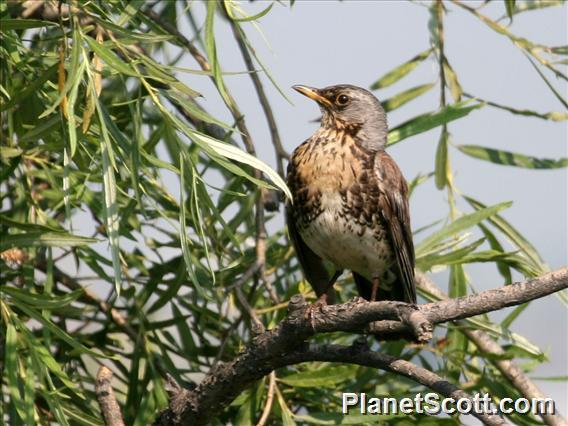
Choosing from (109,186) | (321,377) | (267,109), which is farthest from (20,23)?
(321,377)

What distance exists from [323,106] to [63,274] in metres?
1.39

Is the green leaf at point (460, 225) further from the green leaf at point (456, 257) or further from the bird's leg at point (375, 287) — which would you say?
the bird's leg at point (375, 287)

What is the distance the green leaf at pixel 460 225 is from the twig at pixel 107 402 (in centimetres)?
144

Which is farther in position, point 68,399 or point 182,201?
point 68,399

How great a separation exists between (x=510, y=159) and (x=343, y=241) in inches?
31.4

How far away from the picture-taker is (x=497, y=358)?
14.8ft

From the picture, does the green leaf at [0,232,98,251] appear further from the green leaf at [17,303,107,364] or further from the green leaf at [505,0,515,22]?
the green leaf at [505,0,515,22]

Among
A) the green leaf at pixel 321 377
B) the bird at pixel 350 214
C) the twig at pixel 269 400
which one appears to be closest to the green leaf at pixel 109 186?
the twig at pixel 269 400

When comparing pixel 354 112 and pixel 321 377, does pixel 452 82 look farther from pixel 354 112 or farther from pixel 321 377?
pixel 321 377

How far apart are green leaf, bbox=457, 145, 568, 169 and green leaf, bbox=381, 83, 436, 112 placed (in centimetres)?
29

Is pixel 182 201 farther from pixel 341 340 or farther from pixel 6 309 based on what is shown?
pixel 341 340

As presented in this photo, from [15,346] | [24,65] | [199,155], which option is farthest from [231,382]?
[199,155]

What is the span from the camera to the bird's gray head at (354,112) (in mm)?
5051

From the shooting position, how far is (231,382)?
3.71 meters
